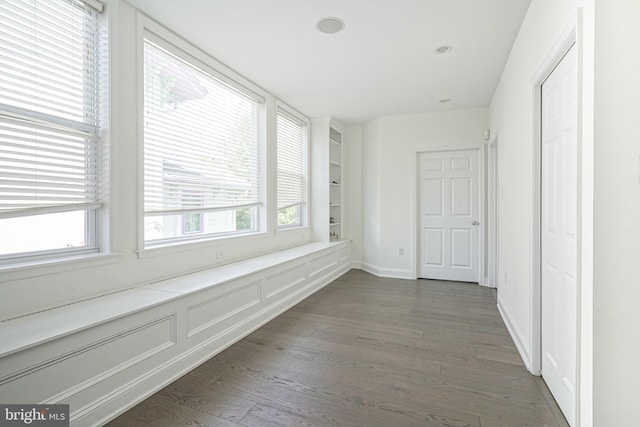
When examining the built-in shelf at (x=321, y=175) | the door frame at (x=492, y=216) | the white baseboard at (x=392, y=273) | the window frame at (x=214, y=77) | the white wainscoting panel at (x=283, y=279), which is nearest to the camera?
the window frame at (x=214, y=77)

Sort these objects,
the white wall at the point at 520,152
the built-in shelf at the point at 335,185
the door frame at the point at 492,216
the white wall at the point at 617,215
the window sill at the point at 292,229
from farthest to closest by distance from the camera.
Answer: the built-in shelf at the point at 335,185, the window sill at the point at 292,229, the door frame at the point at 492,216, the white wall at the point at 520,152, the white wall at the point at 617,215

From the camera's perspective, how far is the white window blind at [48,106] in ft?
5.51

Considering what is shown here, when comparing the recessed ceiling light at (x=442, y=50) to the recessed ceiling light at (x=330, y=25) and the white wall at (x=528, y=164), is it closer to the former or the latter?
the white wall at (x=528, y=164)

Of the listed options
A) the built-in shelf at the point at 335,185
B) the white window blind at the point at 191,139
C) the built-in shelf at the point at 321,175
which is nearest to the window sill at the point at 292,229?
the built-in shelf at the point at 321,175

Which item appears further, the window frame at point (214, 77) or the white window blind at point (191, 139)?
the white window blind at point (191, 139)

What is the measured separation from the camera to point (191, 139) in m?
2.84

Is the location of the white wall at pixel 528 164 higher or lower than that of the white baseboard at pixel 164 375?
higher

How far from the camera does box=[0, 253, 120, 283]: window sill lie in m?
1.62

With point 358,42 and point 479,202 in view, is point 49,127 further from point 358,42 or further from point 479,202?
point 479,202

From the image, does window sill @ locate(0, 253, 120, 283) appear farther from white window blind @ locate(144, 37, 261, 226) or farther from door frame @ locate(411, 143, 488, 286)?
door frame @ locate(411, 143, 488, 286)

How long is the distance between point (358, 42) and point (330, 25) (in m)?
0.35

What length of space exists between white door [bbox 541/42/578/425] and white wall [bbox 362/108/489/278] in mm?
2762

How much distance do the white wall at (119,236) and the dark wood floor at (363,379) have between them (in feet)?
2.62

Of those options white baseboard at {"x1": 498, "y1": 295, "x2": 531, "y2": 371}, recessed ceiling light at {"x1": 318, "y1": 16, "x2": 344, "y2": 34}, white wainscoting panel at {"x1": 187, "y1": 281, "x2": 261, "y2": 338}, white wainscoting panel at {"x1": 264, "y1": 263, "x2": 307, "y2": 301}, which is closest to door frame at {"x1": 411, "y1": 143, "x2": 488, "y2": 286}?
white baseboard at {"x1": 498, "y1": 295, "x2": 531, "y2": 371}
